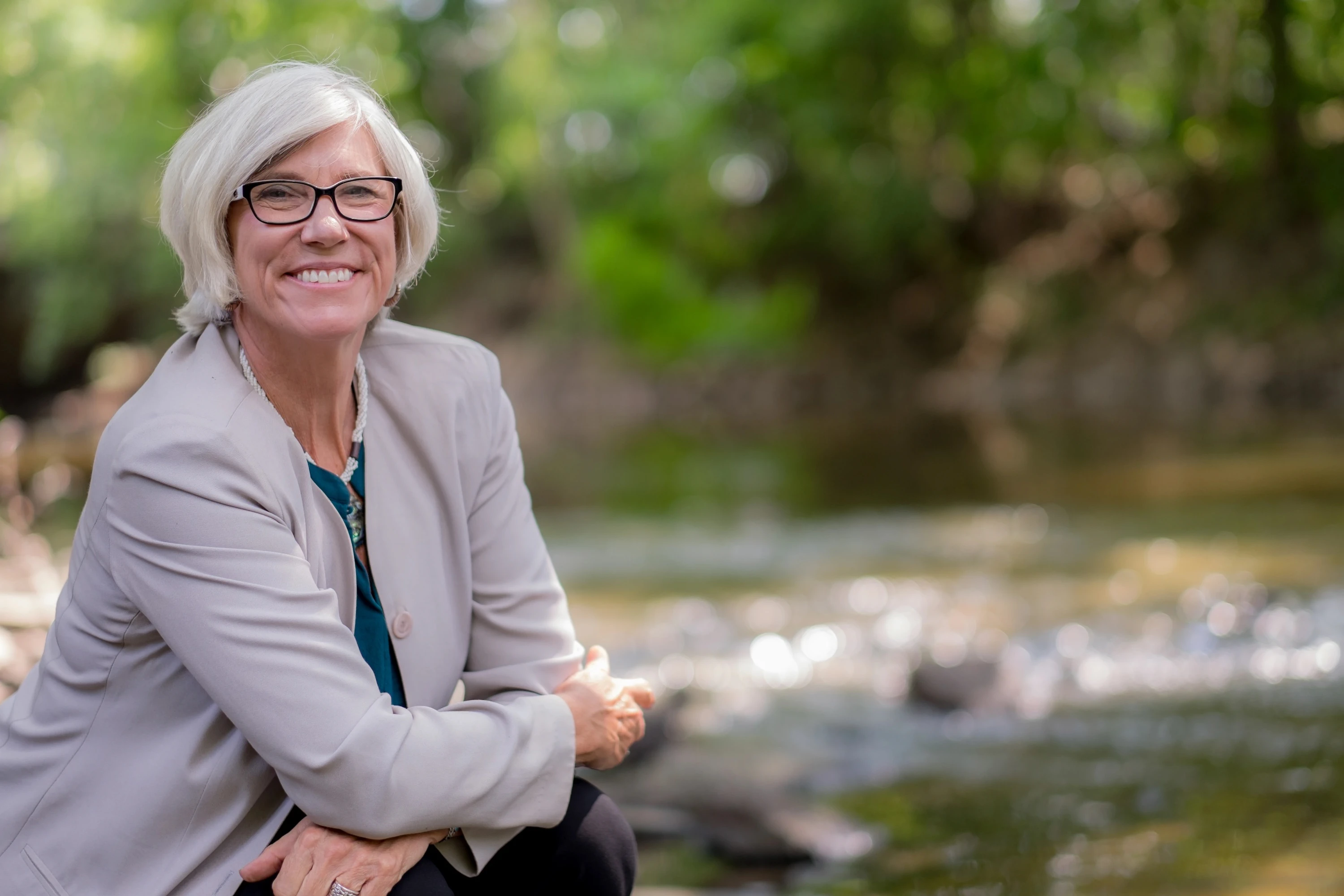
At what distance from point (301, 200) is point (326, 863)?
747 mm

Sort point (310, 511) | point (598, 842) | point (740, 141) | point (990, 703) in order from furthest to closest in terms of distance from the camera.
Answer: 1. point (740, 141)
2. point (990, 703)
3. point (598, 842)
4. point (310, 511)

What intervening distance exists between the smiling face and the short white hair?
0.6 inches

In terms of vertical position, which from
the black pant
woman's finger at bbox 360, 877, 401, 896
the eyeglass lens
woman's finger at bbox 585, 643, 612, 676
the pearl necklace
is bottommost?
the black pant

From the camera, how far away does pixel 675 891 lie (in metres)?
2.93

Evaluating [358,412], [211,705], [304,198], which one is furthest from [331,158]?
[211,705]

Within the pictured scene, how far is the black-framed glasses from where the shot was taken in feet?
5.39

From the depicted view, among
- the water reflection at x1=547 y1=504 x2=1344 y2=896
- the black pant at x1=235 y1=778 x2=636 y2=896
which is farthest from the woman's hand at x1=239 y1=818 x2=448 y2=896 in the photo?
the water reflection at x1=547 y1=504 x2=1344 y2=896

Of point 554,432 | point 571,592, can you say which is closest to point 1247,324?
point 554,432

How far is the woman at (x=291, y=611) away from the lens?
1.51 m

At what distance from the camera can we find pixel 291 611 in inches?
60.1

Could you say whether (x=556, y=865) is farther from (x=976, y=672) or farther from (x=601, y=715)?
(x=976, y=672)

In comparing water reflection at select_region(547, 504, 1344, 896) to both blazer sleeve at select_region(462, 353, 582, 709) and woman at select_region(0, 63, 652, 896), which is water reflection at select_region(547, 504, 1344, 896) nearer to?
blazer sleeve at select_region(462, 353, 582, 709)

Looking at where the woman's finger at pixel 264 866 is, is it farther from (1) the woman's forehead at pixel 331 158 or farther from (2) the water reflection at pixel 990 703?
(2) the water reflection at pixel 990 703

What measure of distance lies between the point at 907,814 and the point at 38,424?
20105mm
